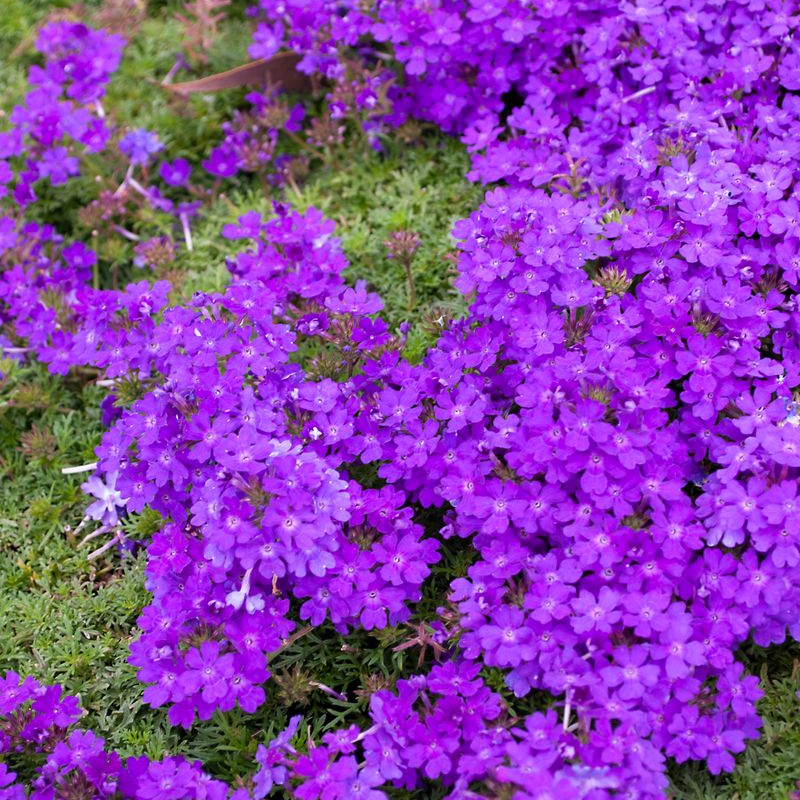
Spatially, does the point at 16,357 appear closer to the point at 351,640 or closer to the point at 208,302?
the point at 208,302

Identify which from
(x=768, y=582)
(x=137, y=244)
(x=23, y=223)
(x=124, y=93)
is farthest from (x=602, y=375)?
(x=124, y=93)

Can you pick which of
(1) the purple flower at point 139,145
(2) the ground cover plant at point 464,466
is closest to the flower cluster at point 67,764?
(2) the ground cover plant at point 464,466

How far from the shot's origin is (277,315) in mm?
3494

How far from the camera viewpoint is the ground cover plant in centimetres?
270

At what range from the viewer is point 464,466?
298cm

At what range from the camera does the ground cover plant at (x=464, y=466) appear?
270 cm

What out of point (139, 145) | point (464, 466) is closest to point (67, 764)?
point (464, 466)

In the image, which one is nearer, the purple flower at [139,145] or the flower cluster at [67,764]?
the flower cluster at [67,764]

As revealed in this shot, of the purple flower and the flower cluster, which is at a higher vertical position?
the purple flower

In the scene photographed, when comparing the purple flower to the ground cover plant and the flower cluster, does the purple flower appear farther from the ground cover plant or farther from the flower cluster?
the flower cluster

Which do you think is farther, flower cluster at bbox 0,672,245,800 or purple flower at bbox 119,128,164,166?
purple flower at bbox 119,128,164,166

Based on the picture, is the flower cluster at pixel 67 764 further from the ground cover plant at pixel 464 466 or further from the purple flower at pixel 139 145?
the purple flower at pixel 139 145

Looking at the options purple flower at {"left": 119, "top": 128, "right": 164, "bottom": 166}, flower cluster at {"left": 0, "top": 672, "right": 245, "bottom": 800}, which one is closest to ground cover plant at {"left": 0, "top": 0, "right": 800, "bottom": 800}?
flower cluster at {"left": 0, "top": 672, "right": 245, "bottom": 800}

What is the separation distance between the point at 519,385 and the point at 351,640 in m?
0.94
